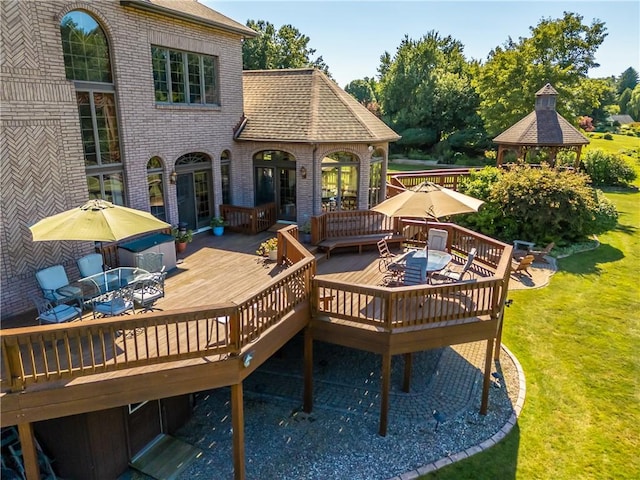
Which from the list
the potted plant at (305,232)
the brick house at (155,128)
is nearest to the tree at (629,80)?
the brick house at (155,128)

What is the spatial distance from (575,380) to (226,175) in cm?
1203

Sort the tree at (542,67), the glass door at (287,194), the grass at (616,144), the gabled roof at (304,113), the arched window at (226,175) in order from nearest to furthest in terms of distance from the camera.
Answer: 1. the gabled roof at (304,113)
2. the arched window at (226,175)
3. the glass door at (287,194)
4. the tree at (542,67)
5. the grass at (616,144)

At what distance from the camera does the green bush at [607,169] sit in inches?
1310

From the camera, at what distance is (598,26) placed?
31453 mm

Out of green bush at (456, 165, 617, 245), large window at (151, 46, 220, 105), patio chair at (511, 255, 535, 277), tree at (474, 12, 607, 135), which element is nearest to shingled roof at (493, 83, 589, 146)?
green bush at (456, 165, 617, 245)

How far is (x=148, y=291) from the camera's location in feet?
26.5

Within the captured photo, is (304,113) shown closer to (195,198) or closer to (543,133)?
(195,198)

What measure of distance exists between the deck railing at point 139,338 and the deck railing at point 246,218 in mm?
5969

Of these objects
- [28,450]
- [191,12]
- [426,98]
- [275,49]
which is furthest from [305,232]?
[426,98]

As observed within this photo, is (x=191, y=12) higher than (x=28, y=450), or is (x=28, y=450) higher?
(x=191, y=12)

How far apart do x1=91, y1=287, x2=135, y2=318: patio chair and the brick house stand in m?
2.11

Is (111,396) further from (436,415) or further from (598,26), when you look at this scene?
(598,26)

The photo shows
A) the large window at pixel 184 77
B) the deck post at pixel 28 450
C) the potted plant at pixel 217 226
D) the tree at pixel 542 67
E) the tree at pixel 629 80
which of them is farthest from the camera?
the tree at pixel 629 80

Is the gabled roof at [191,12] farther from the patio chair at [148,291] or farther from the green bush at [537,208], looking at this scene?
the green bush at [537,208]
